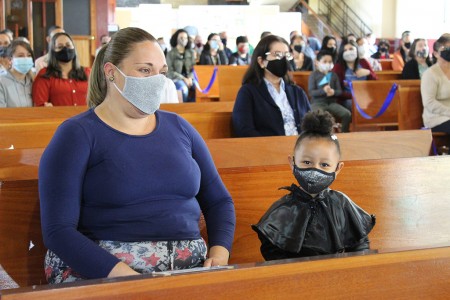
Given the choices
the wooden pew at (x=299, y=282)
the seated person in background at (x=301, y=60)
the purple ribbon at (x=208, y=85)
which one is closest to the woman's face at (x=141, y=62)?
the wooden pew at (x=299, y=282)

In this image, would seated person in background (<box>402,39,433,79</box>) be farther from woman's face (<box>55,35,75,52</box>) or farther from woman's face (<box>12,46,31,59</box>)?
woman's face (<box>12,46,31,59</box>)

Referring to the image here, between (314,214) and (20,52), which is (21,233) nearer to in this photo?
(314,214)

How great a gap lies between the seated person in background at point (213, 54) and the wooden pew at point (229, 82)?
3621 millimetres

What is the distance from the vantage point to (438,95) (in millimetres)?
6938

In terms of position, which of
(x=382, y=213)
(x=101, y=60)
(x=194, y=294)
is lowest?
(x=382, y=213)

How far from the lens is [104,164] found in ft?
7.85

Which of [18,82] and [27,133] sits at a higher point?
[18,82]

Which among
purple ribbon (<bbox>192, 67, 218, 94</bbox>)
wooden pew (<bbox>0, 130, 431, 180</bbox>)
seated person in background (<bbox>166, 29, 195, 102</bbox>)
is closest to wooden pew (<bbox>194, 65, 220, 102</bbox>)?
purple ribbon (<bbox>192, 67, 218, 94</bbox>)

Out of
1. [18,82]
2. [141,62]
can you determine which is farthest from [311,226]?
[18,82]

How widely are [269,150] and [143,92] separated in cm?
178

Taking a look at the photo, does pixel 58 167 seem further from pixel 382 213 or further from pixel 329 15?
pixel 329 15

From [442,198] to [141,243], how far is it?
155cm

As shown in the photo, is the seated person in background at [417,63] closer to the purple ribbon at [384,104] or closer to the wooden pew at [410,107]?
the purple ribbon at [384,104]

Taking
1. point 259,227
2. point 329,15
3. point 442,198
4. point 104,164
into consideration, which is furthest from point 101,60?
point 329,15
